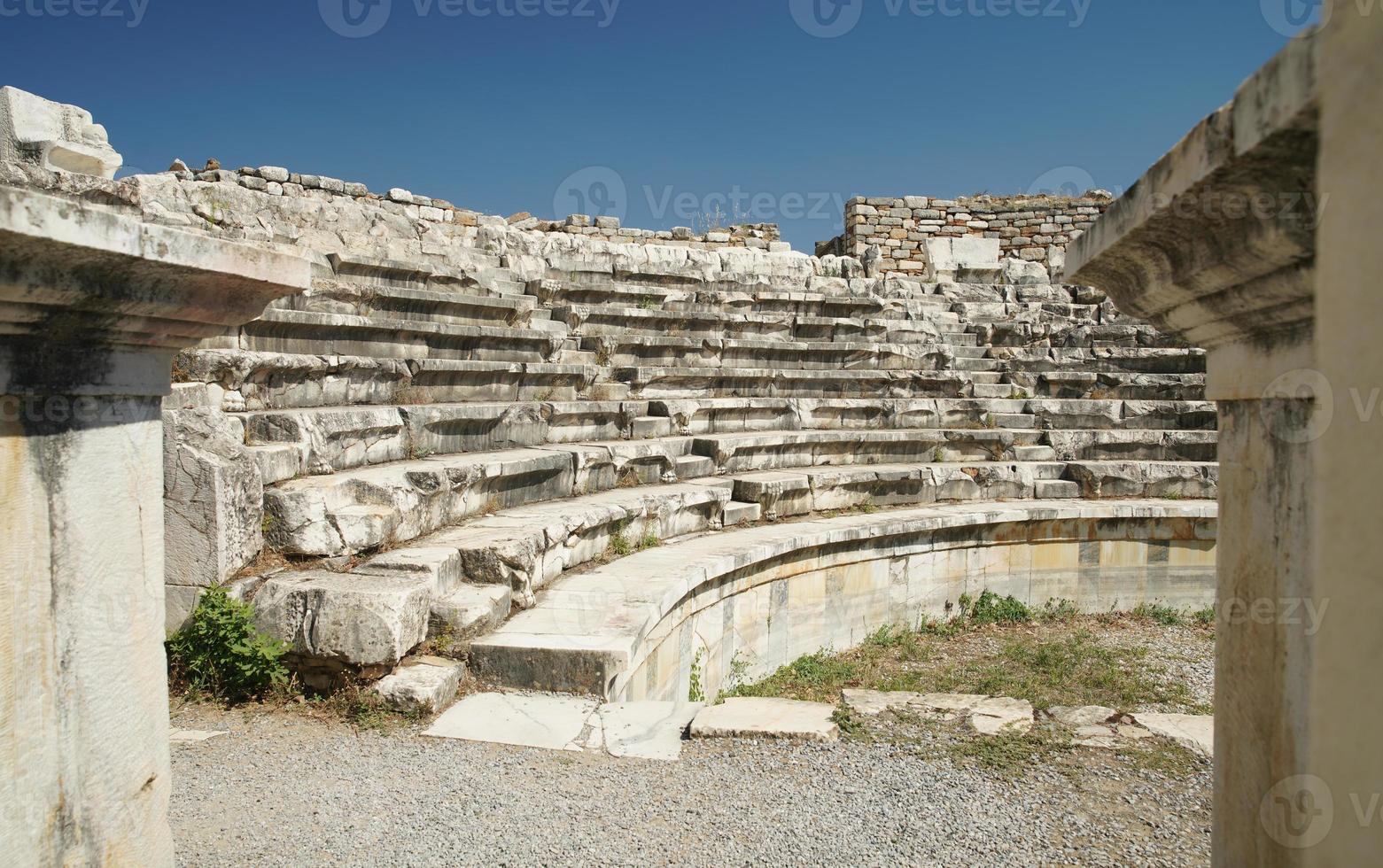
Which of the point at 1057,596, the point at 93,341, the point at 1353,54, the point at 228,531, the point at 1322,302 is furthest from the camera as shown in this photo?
the point at 1057,596

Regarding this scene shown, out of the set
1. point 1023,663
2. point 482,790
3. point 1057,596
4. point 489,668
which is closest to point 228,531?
point 489,668

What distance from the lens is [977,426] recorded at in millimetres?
10562

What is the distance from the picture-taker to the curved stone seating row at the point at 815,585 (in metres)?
4.50

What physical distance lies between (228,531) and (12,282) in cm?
284

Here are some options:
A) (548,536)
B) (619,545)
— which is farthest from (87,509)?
(619,545)

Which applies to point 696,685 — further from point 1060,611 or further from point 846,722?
point 1060,611

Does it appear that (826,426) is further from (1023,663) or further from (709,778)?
(709,778)

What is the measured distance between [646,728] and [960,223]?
47.0 ft

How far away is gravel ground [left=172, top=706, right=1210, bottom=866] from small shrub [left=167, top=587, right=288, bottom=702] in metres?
0.20

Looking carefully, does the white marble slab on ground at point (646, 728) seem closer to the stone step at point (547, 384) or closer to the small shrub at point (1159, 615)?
the stone step at point (547, 384)

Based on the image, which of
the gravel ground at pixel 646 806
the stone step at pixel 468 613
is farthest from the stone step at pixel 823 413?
the gravel ground at pixel 646 806

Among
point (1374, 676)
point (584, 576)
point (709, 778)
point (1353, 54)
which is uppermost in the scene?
point (1353, 54)

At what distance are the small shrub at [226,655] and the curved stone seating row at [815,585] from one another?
3.07ft

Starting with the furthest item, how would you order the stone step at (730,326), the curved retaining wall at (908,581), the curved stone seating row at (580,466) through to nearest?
the stone step at (730,326)
the curved retaining wall at (908,581)
the curved stone seating row at (580,466)
